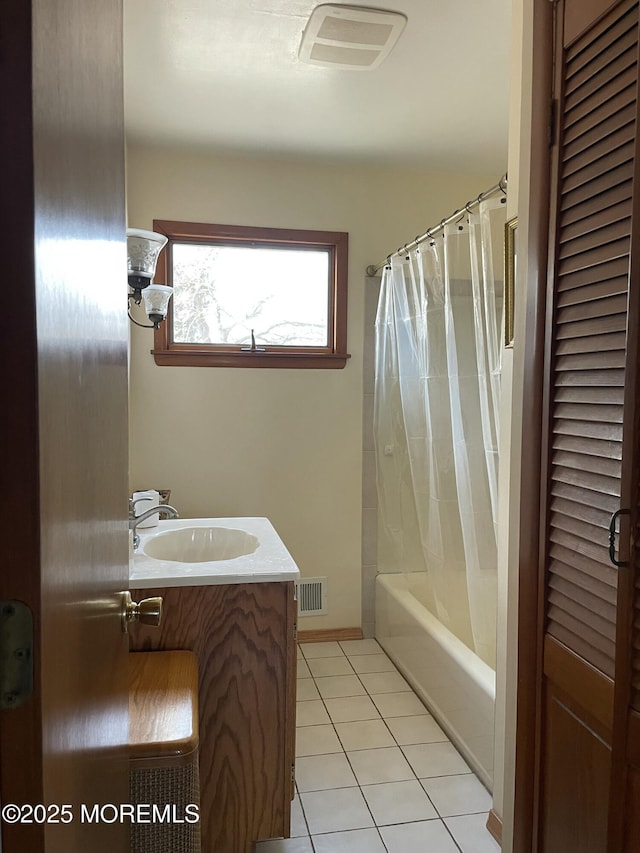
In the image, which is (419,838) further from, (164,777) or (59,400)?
(59,400)

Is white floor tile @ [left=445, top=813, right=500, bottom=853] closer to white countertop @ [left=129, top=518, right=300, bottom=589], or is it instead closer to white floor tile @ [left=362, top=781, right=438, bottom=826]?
white floor tile @ [left=362, top=781, right=438, bottom=826]

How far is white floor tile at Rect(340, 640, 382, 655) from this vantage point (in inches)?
127

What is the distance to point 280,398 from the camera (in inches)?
128

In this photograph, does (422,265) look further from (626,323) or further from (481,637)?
(626,323)

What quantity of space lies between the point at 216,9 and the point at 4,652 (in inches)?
79.5

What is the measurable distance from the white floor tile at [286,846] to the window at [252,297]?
2.07m

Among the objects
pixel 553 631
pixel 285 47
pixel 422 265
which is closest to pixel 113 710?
pixel 553 631

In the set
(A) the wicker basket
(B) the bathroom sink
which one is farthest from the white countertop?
(A) the wicker basket

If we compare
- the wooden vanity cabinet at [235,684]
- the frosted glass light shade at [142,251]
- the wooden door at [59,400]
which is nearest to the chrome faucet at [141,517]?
the wooden vanity cabinet at [235,684]

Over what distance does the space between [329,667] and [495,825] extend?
1.27 m

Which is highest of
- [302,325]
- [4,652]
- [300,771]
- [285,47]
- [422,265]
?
[285,47]

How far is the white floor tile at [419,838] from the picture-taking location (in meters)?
1.82

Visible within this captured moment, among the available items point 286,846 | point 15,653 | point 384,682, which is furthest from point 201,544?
point 15,653

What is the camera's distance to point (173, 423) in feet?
10.3
